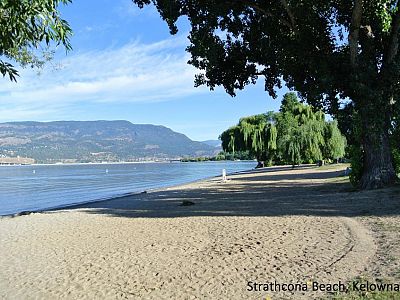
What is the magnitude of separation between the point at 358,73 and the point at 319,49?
3.13 meters

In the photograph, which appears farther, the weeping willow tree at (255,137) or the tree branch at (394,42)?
the weeping willow tree at (255,137)

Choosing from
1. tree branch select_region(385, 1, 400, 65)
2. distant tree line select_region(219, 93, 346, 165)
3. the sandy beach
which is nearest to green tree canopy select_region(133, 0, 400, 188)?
tree branch select_region(385, 1, 400, 65)

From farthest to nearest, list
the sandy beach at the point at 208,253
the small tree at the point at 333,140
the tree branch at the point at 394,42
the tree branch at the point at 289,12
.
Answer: the small tree at the point at 333,140, the tree branch at the point at 394,42, the tree branch at the point at 289,12, the sandy beach at the point at 208,253

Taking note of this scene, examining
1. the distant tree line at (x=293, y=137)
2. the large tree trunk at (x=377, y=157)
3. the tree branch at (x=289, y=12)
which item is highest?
the tree branch at (x=289, y=12)

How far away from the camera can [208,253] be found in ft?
25.7

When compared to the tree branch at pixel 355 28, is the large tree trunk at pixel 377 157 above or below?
below

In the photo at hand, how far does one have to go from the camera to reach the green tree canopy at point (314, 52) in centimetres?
1493

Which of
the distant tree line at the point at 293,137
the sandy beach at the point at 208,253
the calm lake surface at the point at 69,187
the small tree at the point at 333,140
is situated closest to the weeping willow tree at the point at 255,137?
the distant tree line at the point at 293,137

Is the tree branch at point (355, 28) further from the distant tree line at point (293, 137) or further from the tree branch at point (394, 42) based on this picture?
the distant tree line at point (293, 137)

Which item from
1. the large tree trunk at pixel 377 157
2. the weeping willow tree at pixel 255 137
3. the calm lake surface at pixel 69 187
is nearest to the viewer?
the large tree trunk at pixel 377 157

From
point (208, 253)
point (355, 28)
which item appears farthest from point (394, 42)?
point (208, 253)

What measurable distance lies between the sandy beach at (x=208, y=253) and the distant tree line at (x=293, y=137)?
3603cm

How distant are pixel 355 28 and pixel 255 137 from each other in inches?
1845

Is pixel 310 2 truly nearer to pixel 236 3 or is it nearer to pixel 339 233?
pixel 236 3
